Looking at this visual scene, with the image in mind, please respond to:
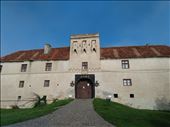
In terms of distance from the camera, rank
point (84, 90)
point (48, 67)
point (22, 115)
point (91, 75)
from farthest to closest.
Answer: point (48, 67)
point (84, 90)
point (91, 75)
point (22, 115)

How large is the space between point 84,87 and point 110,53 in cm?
691

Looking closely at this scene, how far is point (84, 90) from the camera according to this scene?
24.5 m

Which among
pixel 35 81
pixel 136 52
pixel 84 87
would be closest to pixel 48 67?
pixel 35 81

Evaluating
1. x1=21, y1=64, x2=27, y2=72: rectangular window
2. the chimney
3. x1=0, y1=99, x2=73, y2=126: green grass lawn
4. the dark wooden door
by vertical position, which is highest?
the chimney

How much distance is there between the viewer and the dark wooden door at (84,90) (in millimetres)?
24198

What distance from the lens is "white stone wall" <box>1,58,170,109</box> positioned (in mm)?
22416

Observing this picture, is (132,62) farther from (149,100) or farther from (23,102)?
(23,102)

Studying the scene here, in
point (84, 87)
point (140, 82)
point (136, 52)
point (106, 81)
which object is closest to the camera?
point (140, 82)

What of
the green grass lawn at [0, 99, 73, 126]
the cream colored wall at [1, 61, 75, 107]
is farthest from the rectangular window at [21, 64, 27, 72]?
the green grass lawn at [0, 99, 73, 126]

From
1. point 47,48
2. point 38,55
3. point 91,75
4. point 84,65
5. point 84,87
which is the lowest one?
point 84,87

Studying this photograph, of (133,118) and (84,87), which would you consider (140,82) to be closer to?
(84,87)

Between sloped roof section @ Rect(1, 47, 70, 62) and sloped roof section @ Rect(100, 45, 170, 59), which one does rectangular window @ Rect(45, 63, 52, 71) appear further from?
sloped roof section @ Rect(100, 45, 170, 59)

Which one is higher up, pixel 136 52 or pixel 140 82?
pixel 136 52

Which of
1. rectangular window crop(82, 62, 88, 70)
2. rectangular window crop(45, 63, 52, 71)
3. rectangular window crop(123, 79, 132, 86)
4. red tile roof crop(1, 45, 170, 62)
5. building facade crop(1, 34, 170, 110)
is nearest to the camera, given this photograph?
building facade crop(1, 34, 170, 110)
